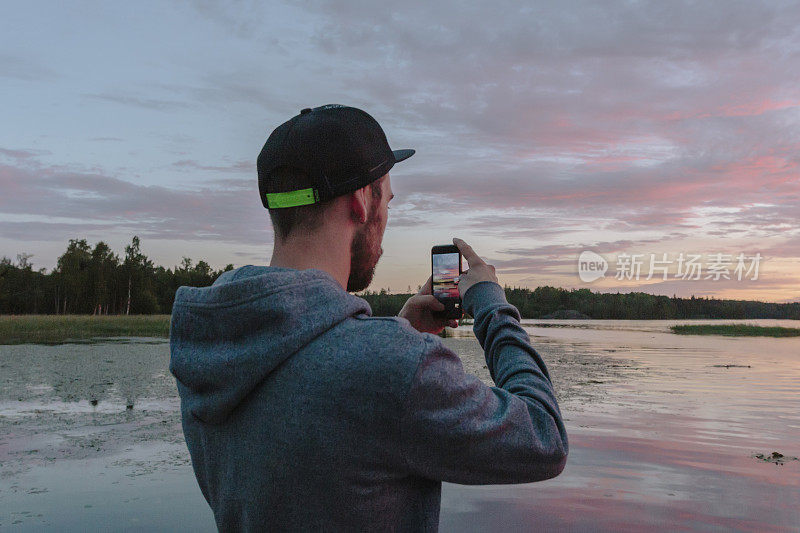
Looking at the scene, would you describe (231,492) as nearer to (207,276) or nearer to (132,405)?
(132,405)

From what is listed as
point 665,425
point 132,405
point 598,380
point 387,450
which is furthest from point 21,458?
point 598,380

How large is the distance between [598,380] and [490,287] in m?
15.0

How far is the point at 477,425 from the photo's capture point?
1364 mm

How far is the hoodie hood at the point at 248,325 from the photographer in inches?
53.1

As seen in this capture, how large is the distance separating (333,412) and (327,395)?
0.04 m

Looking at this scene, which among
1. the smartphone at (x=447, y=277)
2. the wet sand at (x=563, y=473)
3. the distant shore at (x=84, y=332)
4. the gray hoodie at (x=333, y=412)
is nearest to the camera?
the gray hoodie at (x=333, y=412)

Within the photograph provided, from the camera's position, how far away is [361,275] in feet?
5.65

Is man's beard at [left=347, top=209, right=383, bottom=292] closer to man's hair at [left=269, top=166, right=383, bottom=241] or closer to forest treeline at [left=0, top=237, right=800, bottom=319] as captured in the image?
man's hair at [left=269, top=166, right=383, bottom=241]

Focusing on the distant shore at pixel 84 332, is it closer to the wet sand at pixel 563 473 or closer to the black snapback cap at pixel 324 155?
the wet sand at pixel 563 473

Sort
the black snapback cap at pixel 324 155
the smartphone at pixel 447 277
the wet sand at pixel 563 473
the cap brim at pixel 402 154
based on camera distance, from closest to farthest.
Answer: the black snapback cap at pixel 324 155
the cap brim at pixel 402 154
the smartphone at pixel 447 277
the wet sand at pixel 563 473

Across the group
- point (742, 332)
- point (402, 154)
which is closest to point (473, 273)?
point (402, 154)

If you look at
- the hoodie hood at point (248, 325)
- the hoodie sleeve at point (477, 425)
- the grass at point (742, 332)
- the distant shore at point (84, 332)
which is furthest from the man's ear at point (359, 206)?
the grass at point (742, 332)

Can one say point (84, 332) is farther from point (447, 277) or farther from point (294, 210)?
point (294, 210)

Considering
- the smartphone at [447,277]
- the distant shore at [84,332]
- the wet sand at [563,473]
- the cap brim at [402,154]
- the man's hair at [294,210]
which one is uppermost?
the cap brim at [402,154]
